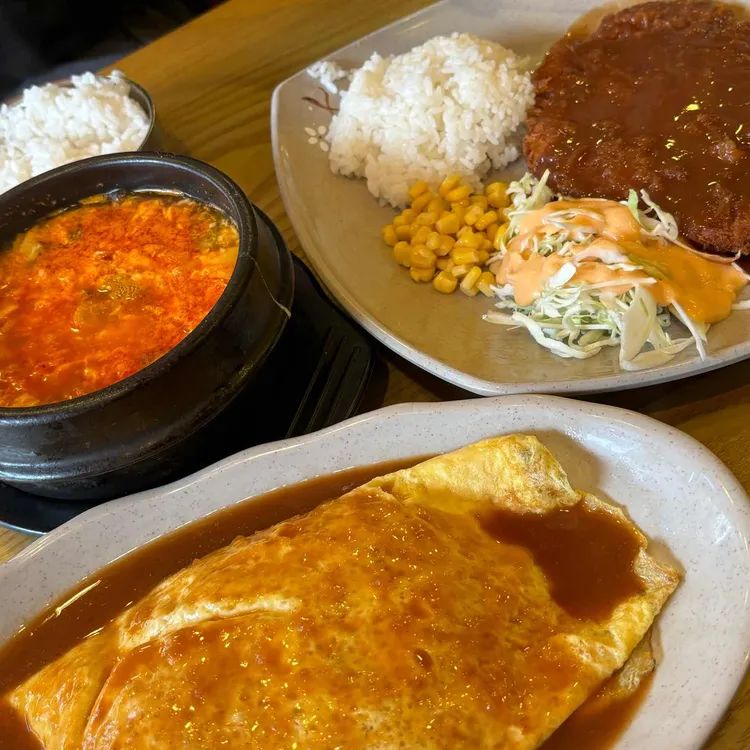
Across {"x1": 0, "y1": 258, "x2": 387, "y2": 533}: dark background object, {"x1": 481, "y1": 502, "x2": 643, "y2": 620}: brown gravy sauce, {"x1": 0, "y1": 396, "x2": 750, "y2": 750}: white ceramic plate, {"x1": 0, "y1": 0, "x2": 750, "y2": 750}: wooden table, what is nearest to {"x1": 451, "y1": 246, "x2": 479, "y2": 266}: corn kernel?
{"x1": 0, "y1": 258, "x2": 387, "y2": 533}: dark background object

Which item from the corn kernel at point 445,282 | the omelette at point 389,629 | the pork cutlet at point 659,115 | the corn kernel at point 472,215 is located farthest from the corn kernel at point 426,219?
the omelette at point 389,629

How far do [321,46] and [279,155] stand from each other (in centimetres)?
113

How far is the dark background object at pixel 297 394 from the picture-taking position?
193 cm

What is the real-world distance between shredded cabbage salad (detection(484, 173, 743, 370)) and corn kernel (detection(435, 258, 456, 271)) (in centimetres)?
19

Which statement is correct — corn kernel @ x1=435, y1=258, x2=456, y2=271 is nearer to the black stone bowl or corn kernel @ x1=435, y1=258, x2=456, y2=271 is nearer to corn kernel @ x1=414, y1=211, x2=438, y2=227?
corn kernel @ x1=414, y1=211, x2=438, y2=227

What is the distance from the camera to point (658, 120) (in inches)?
102

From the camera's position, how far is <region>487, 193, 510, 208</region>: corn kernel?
2.66m

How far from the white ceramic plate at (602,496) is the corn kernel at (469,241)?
2.79ft

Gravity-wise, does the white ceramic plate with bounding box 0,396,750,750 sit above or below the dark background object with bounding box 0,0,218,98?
below

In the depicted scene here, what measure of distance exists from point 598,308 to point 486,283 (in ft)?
1.38

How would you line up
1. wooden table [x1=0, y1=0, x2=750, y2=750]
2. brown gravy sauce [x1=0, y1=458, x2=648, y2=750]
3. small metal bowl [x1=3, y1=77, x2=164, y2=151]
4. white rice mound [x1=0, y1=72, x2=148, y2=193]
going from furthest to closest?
wooden table [x1=0, y1=0, x2=750, y2=750], white rice mound [x1=0, y1=72, x2=148, y2=193], small metal bowl [x1=3, y1=77, x2=164, y2=151], brown gravy sauce [x1=0, y1=458, x2=648, y2=750]

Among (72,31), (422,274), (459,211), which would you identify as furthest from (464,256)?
(72,31)

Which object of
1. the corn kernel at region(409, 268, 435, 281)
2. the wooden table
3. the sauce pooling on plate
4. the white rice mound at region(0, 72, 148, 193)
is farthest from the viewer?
the wooden table

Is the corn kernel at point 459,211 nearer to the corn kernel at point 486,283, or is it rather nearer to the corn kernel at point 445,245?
the corn kernel at point 445,245
